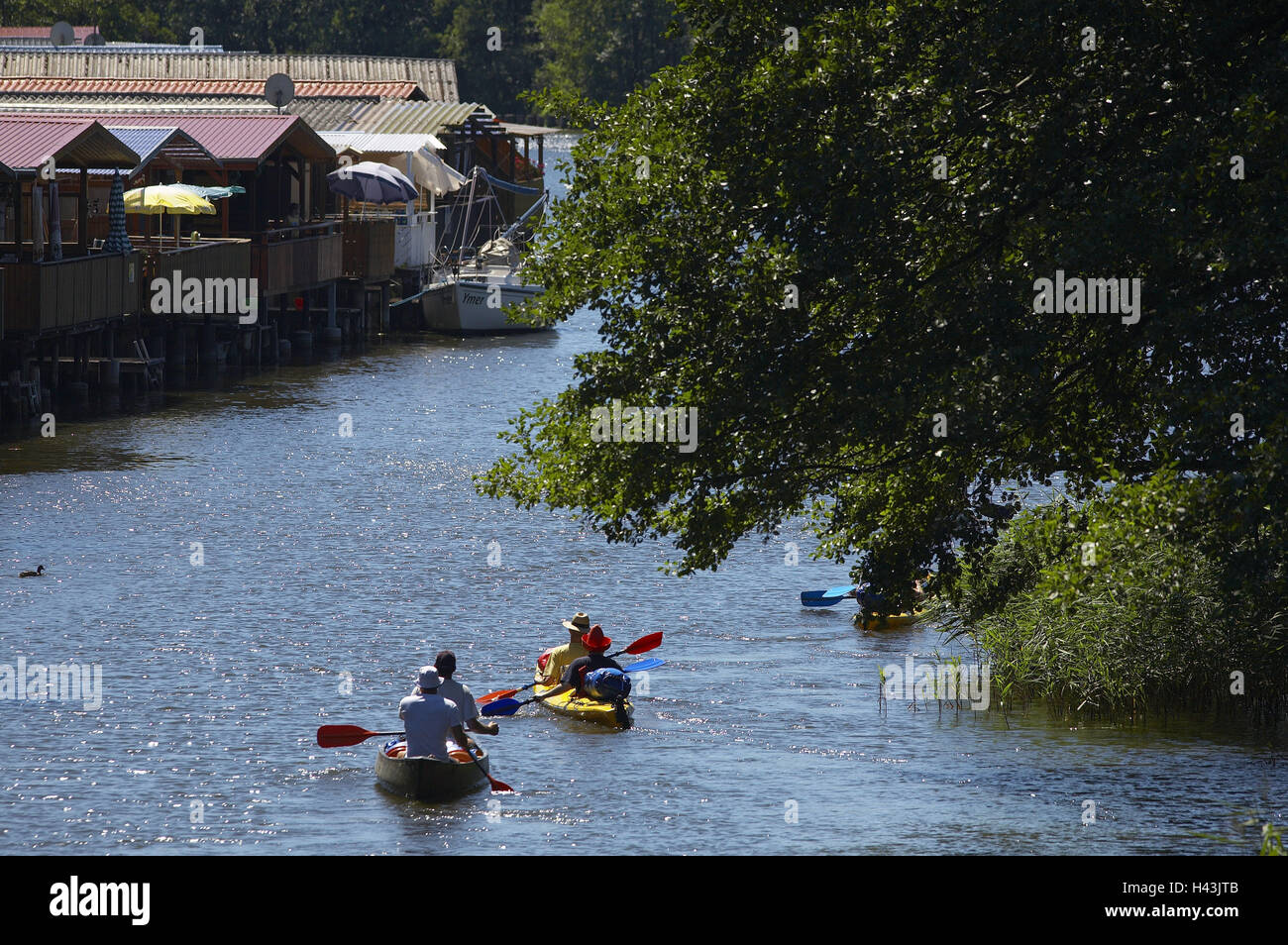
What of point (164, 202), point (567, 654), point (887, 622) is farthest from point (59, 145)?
point (567, 654)

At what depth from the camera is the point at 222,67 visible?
3334 inches

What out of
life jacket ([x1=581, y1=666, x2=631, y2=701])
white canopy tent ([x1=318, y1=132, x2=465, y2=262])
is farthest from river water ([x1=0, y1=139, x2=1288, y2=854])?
white canopy tent ([x1=318, y1=132, x2=465, y2=262])

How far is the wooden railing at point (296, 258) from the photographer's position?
Result: 55.6 meters

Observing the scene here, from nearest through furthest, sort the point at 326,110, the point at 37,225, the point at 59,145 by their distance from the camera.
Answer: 1. the point at 37,225
2. the point at 59,145
3. the point at 326,110

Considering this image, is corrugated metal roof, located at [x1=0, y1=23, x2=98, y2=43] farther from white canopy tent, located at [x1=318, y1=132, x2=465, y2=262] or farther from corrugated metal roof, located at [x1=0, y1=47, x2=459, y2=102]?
white canopy tent, located at [x1=318, y1=132, x2=465, y2=262]

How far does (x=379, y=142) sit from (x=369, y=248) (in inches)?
277

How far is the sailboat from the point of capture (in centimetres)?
6750

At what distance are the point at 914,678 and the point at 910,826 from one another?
278 inches

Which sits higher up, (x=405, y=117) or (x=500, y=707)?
(x=405, y=117)

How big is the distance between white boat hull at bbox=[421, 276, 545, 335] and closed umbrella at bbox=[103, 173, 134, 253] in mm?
20628

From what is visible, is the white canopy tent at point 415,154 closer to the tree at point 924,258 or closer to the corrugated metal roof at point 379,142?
the corrugated metal roof at point 379,142

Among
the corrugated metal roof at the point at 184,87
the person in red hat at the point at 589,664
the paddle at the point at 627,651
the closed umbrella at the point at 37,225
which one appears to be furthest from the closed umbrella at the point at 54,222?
the corrugated metal roof at the point at 184,87

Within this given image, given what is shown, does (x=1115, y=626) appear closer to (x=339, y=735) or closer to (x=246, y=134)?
(x=339, y=735)
